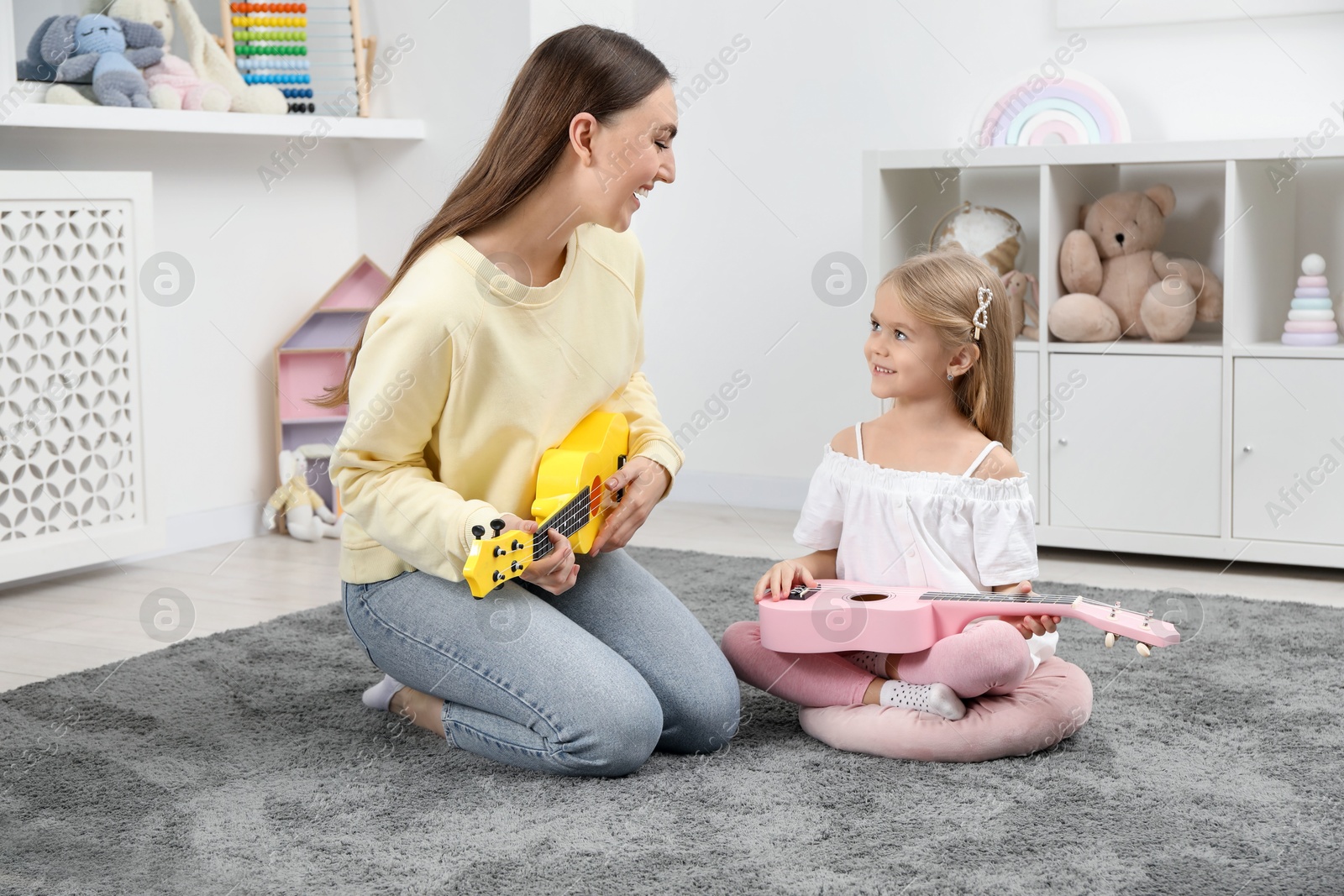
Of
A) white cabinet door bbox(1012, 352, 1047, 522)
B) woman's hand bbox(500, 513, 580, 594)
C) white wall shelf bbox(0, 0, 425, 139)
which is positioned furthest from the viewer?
white cabinet door bbox(1012, 352, 1047, 522)

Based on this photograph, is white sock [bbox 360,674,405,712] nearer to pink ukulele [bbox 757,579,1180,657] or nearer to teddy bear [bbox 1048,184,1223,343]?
pink ukulele [bbox 757,579,1180,657]

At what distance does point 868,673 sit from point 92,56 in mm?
1815

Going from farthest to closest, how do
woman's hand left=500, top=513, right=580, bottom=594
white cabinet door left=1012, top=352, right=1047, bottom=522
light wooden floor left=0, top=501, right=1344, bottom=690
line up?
white cabinet door left=1012, top=352, right=1047, bottom=522 → light wooden floor left=0, top=501, right=1344, bottom=690 → woman's hand left=500, top=513, right=580, bottom=594

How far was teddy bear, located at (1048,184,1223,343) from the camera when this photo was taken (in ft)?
8.00

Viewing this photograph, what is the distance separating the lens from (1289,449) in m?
2.30

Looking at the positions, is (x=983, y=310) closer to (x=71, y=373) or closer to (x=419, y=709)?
(x=419, y=709)

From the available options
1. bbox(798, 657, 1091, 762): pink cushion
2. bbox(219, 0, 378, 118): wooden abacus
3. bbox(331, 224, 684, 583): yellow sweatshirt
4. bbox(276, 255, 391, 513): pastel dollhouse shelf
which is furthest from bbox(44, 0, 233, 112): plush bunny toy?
bbox(798, 657, 1091, 762): pink cushion

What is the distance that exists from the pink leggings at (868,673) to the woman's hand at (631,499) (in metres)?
0.21

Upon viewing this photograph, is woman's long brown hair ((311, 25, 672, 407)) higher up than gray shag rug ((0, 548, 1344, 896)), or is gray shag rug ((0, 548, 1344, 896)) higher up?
woman's long brown hair ((311, 25, 672, 407))

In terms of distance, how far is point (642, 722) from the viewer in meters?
1.41

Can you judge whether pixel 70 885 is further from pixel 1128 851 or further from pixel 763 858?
pixel 1128 851

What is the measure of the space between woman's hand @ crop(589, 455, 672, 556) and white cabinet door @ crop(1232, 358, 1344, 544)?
124cm

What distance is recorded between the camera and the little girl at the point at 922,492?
1504 mm

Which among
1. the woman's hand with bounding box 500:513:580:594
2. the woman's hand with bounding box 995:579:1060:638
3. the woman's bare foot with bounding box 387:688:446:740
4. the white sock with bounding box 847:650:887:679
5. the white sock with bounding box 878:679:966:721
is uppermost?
the woman's hand with bounding box 500:513:580:594
